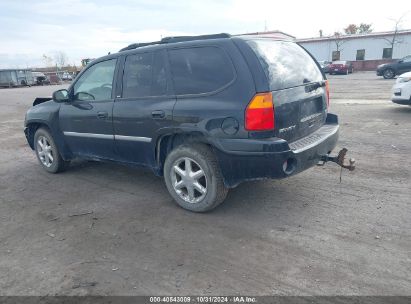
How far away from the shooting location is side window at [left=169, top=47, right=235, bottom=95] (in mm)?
3553

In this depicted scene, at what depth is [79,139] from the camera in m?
5.06

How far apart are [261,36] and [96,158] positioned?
2.78 meters

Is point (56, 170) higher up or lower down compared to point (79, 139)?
lower down

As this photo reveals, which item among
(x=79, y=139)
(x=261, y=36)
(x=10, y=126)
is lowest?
(x=10, y=126)

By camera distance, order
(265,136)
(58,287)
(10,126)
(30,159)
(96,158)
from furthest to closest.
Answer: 1. (10,126)
2. (30,159)
3. (96,158)
4. (265,136)
5. (58,287)

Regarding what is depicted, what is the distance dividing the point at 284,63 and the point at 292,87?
29 cm

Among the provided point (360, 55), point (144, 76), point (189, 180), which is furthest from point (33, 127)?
point (360, 55)

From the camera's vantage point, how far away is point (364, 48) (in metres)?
42.8

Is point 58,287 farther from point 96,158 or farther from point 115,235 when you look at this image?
point 96,158

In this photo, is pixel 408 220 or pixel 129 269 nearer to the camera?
pixel 129 269

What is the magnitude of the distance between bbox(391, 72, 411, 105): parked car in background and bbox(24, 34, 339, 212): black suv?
588 cm

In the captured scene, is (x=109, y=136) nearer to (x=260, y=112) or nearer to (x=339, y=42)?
(x=260, y=112)

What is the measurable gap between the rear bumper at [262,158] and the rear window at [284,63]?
1.90ft

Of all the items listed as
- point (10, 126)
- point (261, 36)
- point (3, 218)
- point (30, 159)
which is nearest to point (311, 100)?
point (261, 36)
